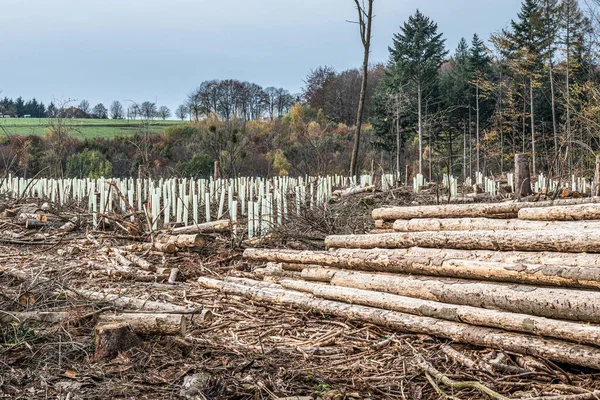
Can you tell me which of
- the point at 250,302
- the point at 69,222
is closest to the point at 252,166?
the point at 69,222

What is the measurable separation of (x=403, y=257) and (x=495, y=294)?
1065 millimetres

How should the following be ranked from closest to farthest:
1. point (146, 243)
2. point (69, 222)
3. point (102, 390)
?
point (102, 390)
point (146, 243)
point (69, 222)

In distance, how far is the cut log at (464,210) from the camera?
5.16 metres

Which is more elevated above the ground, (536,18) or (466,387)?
(536,18)

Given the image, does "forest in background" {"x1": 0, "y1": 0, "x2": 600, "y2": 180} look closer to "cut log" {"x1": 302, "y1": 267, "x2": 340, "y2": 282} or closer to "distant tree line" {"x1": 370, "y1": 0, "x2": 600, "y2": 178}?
"distant tree line" {"x1": 370, "y1": 0, "x2": 600, "y2": 178}

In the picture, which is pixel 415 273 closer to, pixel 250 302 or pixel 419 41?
pixel 250 302

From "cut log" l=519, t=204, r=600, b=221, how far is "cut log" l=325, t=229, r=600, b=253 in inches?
20.8

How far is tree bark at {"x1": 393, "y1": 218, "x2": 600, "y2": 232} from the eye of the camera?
4430mm

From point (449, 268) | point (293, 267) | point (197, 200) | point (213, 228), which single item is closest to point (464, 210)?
point (449, 268)

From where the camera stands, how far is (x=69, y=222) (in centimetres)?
938

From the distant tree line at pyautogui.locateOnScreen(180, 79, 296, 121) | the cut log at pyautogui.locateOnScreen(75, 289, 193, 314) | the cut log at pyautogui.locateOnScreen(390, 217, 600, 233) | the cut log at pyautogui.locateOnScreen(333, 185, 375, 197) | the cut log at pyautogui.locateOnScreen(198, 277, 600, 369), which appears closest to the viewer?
the cut log at pyautogui.locateOnScreen(198, 277, 600, 369)

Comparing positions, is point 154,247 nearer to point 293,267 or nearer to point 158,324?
point 293,267

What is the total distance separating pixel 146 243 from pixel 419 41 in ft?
101

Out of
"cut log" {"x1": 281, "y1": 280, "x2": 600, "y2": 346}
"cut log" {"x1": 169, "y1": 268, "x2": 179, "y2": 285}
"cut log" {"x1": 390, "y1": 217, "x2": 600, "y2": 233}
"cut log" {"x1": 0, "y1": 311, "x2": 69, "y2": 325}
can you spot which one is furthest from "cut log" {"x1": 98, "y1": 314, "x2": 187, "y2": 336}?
"cut log" {"x1": 390, "y1": 217, "x2": 600, "y2": 233}
